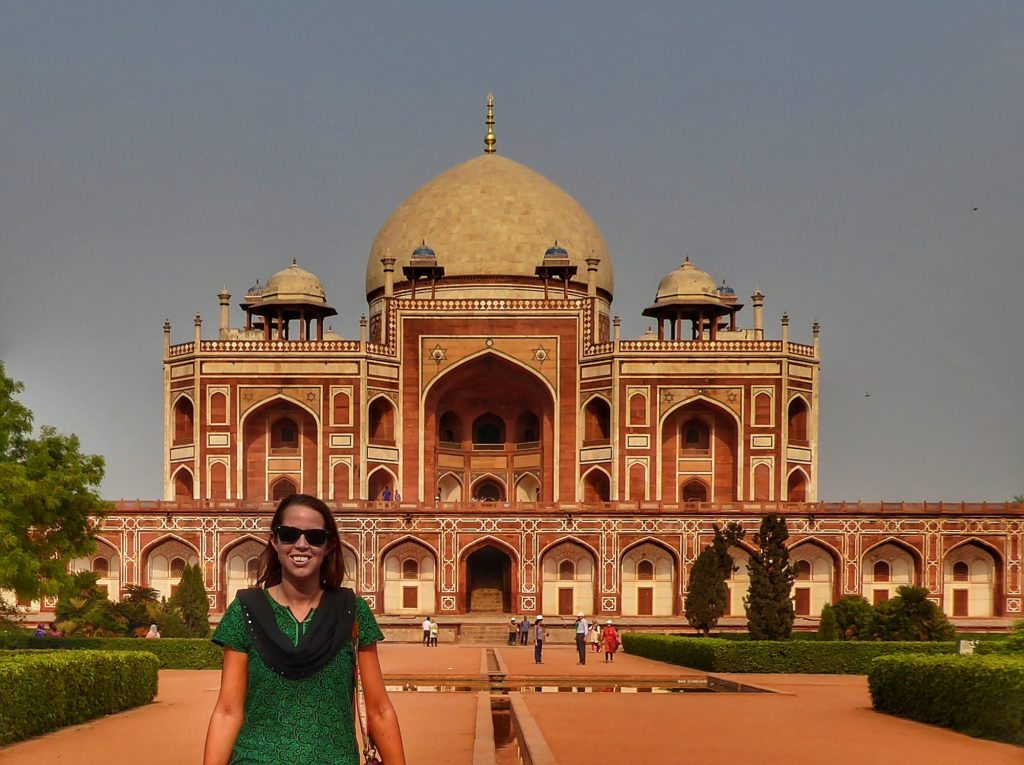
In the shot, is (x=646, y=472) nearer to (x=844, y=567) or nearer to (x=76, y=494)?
(x=844, y=567)

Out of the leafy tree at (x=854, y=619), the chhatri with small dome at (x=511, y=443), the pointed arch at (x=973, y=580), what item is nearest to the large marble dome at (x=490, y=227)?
the chhatri with small dome at (x=511, y=443)

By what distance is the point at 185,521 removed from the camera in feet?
125

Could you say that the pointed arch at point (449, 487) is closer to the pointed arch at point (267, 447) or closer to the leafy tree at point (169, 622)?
the pointed arch at point (267, 447)

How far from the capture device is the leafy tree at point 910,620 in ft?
80.4

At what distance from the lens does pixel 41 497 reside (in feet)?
73.7

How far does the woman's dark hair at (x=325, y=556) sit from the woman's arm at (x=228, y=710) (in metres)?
0.24

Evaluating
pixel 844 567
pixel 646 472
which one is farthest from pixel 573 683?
pixel 646 472

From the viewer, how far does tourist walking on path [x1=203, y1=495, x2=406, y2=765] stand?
13.6 ft

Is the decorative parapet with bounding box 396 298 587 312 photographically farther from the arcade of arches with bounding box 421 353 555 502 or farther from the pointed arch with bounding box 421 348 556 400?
the arcade of arches with bounding box 421 353 555 502

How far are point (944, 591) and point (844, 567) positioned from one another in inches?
92.9

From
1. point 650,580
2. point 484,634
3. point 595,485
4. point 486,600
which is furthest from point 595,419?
point 484,634

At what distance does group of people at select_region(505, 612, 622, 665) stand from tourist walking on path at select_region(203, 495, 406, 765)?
2013 cm

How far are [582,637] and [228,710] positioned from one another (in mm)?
20511

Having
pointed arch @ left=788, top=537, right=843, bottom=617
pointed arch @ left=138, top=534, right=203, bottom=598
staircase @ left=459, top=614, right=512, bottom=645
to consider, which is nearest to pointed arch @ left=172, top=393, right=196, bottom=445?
pointed arch @ left=138, top=534, right=203, bottom=598
